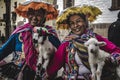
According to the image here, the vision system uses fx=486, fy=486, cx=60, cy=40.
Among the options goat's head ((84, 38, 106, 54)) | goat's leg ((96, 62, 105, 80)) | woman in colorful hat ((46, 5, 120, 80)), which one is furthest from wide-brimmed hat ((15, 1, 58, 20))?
goat's leg ((96, 62, 105, 80))

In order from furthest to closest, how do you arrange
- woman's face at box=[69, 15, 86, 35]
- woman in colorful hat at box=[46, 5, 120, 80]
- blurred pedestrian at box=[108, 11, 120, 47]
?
blurred pedestrian at box=[108, 11, 120, 47], woman's face at box=[69, 15, 86, 35], woman in colorful hat at box=[46, 5, 120, 80]

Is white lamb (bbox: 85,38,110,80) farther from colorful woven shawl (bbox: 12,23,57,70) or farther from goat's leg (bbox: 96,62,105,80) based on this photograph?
colorful woven shawl (bbox: 12,23,57,70)

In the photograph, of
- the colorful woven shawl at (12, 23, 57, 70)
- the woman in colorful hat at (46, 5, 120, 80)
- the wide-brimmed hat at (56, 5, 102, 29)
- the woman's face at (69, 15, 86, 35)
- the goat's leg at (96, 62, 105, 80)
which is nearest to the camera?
the goat's leg at (96, 62, 105, 80)

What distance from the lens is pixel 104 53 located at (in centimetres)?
534

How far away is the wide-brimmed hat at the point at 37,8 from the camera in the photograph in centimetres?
614

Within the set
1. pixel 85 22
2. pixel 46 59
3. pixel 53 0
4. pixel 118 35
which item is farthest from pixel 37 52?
pixel 53 0

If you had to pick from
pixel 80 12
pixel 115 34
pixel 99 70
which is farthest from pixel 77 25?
pixel 115 34

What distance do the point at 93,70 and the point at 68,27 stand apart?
89 centimetres

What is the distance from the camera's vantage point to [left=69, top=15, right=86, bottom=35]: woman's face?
5.58 m

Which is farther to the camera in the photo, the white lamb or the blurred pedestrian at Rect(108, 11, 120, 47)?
the blurred pedestrian at Rect(108, 11, 120, 47)

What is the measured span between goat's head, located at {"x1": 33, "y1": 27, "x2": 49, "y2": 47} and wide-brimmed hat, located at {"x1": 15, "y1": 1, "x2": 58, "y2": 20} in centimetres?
40

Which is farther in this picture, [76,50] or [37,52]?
[37,52]

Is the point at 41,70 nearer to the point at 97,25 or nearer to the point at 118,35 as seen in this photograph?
the point at 118,35

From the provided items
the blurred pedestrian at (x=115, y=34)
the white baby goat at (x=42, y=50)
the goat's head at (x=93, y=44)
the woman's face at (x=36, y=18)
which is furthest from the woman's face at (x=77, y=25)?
the blurred pedestrian at (x=115, y=34)
